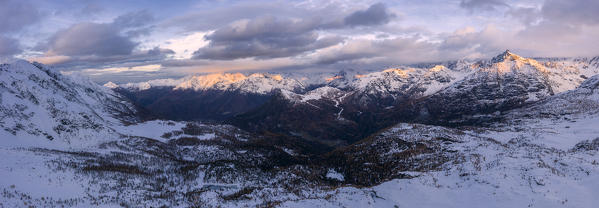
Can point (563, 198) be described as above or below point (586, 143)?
above

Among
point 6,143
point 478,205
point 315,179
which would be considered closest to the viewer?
point 478,205

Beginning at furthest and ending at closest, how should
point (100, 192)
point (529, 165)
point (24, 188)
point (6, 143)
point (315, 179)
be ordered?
1. point (6, 143)
2. point (315, 179)
3. point (100, 192)
4. point (24, 188)
5. point (529, 165)

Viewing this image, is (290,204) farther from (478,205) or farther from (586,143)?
(586,143)

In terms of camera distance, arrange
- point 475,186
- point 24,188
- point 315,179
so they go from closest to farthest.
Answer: point 475,186, point 24,188, point 315,179

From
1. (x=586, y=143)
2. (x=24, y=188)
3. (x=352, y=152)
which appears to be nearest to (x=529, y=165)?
(x=586, y=143)

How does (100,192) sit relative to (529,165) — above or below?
below

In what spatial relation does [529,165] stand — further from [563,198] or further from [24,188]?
[24,188]

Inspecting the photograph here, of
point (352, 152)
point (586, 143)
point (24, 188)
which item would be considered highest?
point (24, 188)

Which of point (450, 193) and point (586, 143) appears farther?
point (586, 143)

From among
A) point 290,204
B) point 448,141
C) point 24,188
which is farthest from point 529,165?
point 24,188

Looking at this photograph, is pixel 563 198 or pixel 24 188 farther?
pixel 24 188
